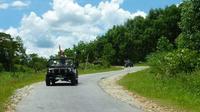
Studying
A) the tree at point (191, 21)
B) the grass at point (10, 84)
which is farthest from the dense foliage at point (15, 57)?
the tree at point (191, 21)

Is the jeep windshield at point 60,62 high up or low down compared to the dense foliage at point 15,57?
down

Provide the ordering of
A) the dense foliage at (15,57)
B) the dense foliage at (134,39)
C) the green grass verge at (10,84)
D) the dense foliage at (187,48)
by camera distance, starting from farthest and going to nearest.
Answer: the dense foliage at (134,39) < the dense foliage at (15,57) < the dense foliage at (187,48) < the green grass verge at (10,84)

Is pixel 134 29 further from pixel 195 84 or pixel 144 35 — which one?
pixel 195 84

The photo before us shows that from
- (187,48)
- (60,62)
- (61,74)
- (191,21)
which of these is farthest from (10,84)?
(191,21)

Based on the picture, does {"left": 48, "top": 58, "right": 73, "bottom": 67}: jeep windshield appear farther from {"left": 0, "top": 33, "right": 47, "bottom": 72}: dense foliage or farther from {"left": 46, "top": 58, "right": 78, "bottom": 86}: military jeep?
{"left": 0, "top": 33, "right": 47, "bottom": 72}: dense foliage

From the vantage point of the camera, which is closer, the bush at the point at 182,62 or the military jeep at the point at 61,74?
the bush at the point at 182,62

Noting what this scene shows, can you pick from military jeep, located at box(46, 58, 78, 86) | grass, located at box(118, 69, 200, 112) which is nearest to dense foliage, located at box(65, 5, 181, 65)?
military jeep, located at box(46, 58, 78, 86)

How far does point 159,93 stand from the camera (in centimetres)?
2722

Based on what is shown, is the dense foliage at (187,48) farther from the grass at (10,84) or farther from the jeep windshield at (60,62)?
the grass at (10,84)

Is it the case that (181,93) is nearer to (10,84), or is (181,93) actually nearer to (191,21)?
(191,21)

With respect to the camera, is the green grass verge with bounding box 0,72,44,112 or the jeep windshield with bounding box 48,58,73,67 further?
the jeep windshield with bounding box 48,58,73,67

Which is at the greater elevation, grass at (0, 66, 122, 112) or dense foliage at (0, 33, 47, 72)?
dense foliage at (0, 33, 47, 72)

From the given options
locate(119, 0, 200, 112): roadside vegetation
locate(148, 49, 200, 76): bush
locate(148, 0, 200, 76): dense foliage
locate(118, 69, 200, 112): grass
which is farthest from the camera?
locate(148, 49, 200, 76): bush

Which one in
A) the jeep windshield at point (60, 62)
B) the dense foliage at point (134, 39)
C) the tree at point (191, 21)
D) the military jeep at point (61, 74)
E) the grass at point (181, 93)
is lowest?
the grass at point (181, 93)
